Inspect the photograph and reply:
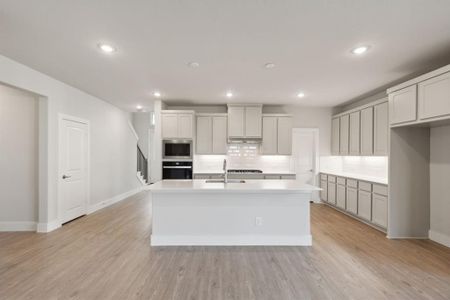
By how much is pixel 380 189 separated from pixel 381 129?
1.17 meters

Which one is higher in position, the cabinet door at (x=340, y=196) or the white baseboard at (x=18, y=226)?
the cabinet door at (x=340, y=196)

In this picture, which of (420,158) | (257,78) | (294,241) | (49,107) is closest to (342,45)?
(257,78)

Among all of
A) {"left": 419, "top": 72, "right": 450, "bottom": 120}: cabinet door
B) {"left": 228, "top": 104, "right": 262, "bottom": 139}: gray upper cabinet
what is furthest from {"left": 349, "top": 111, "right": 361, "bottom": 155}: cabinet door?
{"left": 228, "top": 104, "right": 262, "bottom": 139}: gray upper cabinet

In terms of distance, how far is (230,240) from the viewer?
3.40 metres

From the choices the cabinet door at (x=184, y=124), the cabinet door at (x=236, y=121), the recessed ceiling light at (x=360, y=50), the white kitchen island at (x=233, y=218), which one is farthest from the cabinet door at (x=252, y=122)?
the recessed ceiling light at (x=360, y=50)

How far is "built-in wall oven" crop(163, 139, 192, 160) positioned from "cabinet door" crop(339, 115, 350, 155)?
3.79m

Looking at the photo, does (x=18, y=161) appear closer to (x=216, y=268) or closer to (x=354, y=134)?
(x=216, y=268)

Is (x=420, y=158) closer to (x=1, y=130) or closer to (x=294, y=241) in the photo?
(x=294, y=241)

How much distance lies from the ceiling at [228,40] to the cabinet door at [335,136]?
1.74 metres

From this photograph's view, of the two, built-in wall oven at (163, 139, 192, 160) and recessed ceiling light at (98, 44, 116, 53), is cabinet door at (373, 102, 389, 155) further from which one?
recessed ceiling light at (98, 44, 116, 53)

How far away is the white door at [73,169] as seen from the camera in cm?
433

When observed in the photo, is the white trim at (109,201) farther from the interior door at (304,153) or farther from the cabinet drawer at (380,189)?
the cabinet drawer at (380,189)

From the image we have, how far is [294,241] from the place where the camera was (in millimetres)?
3414

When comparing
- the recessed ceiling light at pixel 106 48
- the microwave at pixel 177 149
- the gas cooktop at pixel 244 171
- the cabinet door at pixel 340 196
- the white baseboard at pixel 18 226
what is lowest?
the white baseboard at pixel 18 226
